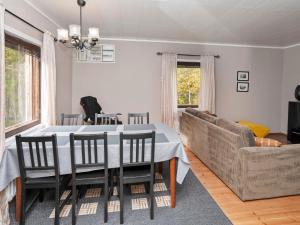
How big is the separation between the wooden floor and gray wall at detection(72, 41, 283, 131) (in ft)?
10.2

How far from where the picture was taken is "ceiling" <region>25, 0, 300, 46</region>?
312 cm

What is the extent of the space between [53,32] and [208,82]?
3879mm

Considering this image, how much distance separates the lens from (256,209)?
2453 millimetres

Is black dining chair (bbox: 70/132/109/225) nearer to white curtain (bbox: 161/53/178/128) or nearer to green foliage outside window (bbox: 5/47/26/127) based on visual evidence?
green foliage outside window (bbox: 5/47/26/127)

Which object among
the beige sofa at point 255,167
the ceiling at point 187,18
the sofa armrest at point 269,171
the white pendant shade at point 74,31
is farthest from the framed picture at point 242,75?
the white pendant shade at point 74,31

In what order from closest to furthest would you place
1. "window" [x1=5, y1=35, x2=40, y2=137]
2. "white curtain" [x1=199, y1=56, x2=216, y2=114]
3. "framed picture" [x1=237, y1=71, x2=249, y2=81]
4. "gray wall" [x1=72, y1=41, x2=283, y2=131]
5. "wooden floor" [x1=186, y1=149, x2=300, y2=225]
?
"wooden floor" [x1=186, y1=149, x2=300, y2=225], "window" [x1=5, y1=35, x2=40, y2=137], "gray wall" [x1=72, y1=41, x2=283, y2=131], "white curtain" [x1=199, y1=56, x2=216, y2=114], "framed picture" [x1=237, y1=71, x2=249, y2=81]

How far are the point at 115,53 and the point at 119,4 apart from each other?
7.26 feet

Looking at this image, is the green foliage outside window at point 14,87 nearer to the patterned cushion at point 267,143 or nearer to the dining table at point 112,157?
the dining table at point 112,157

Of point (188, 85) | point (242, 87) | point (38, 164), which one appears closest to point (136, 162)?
point (38, 164)

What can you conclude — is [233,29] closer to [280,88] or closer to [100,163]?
[280,88]

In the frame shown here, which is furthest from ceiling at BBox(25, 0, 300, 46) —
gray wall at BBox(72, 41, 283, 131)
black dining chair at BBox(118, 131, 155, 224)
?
black dining chair at BBox(118, 131, 155, 224)

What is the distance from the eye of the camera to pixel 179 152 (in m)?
2.46

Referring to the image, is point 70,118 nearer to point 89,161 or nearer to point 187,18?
point 89,161

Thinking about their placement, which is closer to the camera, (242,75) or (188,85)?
(188,85)
